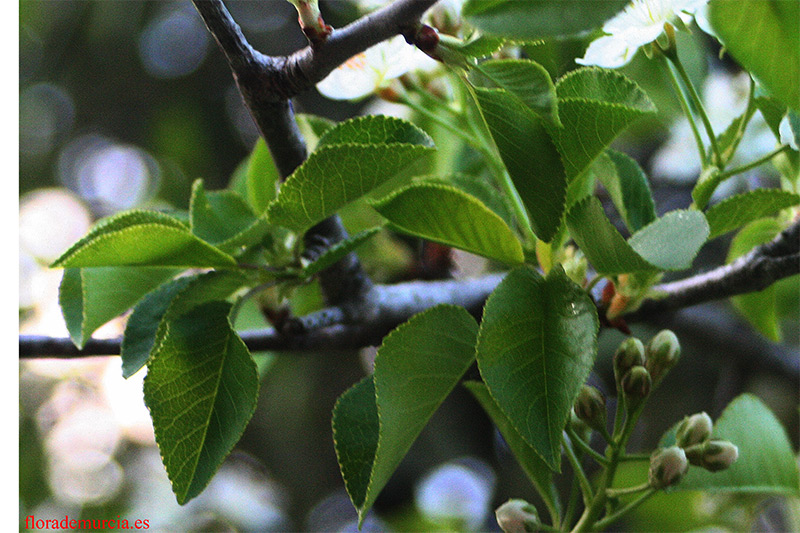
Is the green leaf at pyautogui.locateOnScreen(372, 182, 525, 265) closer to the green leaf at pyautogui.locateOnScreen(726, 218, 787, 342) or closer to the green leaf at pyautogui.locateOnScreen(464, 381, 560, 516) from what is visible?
the green leaf at pyautogui.locateOnScreen(464, 381, 560, 516)

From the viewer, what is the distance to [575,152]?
303 mm

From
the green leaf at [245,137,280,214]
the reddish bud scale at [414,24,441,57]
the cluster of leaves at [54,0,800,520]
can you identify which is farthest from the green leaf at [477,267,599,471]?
the green leaf at [245,137,280,214]

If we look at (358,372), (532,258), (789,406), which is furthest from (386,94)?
(789,406)

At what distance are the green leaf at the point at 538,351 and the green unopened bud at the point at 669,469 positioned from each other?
0.09 meters

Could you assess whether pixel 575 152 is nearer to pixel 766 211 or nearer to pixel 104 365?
pixel 766 211

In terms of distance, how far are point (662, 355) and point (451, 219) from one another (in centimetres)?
14

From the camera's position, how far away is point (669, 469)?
327 millimetres

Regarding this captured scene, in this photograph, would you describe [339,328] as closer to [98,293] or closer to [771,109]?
[98,293]

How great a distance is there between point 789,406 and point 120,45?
136cm

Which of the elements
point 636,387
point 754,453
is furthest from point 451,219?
point 754,453

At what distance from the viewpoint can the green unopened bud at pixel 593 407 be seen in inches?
13.5

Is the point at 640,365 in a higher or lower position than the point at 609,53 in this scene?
lower

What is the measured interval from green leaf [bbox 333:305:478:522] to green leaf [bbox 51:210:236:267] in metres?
0.11

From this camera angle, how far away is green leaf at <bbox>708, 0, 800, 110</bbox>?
215 mm
